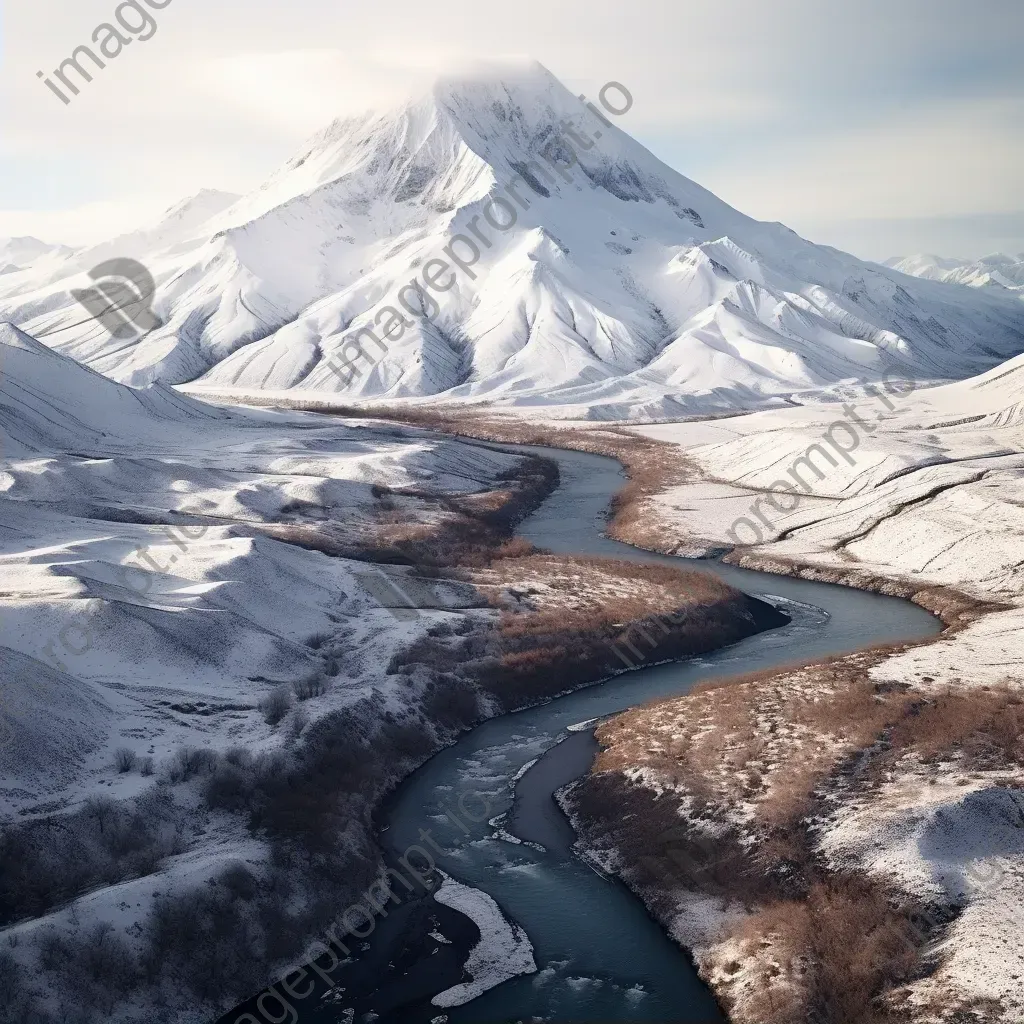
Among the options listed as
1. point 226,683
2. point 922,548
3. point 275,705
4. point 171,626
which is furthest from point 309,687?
point 922,548

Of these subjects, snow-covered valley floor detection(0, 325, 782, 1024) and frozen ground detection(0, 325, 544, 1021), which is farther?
frozen ground detection(0, 325, 544, 1021)

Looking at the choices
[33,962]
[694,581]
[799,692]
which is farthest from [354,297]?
[33,962]

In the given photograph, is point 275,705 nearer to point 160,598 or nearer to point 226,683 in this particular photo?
point 226,683

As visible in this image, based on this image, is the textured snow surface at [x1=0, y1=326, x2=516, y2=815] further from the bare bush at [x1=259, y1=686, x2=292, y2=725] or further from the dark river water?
the dark river water

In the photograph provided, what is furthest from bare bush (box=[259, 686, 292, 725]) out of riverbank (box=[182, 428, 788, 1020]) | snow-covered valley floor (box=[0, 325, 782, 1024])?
riverbank (box=[182, 428, 788, 1020])

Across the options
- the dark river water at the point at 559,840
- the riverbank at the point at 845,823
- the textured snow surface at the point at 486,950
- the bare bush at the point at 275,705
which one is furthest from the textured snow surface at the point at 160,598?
the riverbank at the point at 845,823
